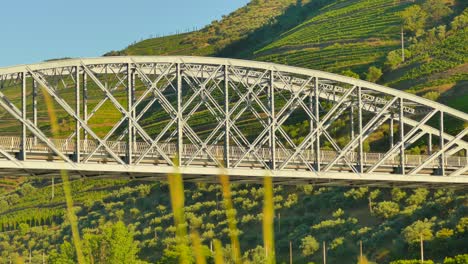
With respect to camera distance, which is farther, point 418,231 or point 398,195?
point 398,195

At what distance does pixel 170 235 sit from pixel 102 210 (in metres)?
23.3

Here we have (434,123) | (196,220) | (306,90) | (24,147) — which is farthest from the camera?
(434,123)

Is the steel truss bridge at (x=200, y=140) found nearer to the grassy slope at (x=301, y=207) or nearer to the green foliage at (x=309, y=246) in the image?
the grassy slope at (x=301, y=207)

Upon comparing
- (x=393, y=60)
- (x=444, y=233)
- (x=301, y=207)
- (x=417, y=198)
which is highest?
(x=393, y=60)

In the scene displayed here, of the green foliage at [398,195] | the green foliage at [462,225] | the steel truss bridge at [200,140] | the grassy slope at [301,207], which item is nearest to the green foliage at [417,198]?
the grassy slope at [301,207]

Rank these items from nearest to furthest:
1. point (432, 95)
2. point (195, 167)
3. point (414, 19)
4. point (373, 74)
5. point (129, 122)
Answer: point (129, 122)
point (195, 167)
point (432, 95)
point (373, 74)
point (414, 19)

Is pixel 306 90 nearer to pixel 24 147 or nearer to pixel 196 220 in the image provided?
pixel 24 147

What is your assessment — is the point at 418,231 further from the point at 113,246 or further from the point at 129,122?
the point at 129,122

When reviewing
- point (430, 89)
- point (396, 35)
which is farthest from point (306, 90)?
point (396, 35)

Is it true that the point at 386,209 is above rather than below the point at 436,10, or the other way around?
below

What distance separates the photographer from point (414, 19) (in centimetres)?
17212

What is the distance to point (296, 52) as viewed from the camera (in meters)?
177

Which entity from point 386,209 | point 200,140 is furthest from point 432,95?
point 200,140

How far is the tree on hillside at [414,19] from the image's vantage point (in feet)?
552
